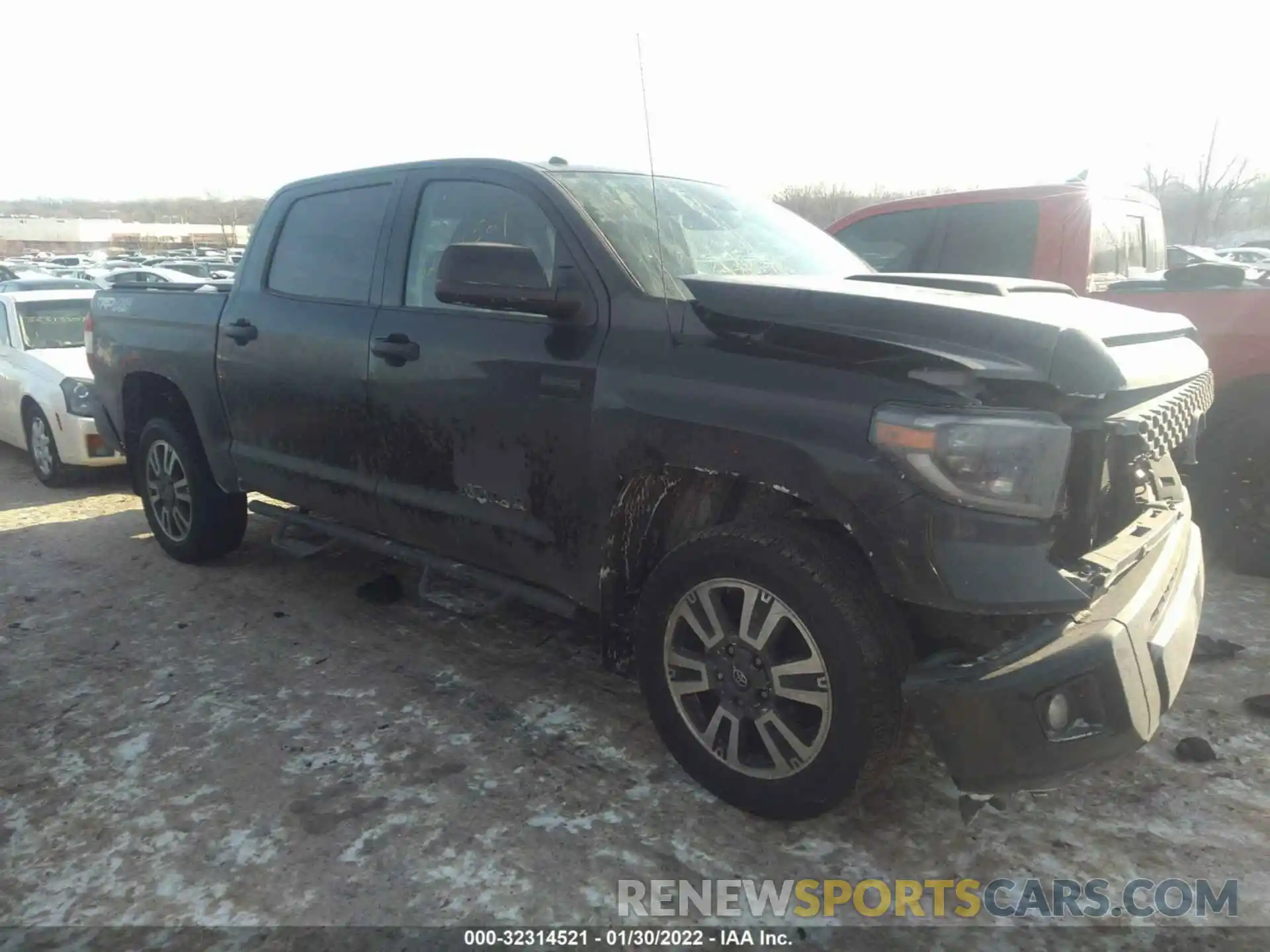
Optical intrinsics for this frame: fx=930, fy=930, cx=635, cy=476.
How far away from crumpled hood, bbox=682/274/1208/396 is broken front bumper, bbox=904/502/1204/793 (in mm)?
599

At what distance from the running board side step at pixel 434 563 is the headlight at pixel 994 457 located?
1440 mm

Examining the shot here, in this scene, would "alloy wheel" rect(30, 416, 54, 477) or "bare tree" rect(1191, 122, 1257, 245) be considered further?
"bare tree" rect(1191, 122, 1257, 245)

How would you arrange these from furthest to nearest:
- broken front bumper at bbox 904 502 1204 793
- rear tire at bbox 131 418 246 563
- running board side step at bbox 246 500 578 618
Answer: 1. rear tire at bbox 131 418 246 563
2. running board side step at bbox 246 500 578 618
3. broken front bumper at bbox 904 502 1204 793

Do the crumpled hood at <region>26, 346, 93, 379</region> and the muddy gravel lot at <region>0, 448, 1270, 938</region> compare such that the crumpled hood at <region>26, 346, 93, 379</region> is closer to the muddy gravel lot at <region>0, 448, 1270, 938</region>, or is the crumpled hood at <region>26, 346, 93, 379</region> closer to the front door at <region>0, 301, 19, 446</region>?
the front door at <region>0, 301, 19, 446</region>

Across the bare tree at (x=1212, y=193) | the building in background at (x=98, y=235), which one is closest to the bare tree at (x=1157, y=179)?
the bare tree at (x=1212, y=193)

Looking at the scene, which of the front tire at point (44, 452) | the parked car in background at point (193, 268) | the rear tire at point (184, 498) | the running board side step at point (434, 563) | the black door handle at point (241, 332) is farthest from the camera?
the parked car in background at point (193, 268)

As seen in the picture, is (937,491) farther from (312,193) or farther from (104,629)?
(104,629)

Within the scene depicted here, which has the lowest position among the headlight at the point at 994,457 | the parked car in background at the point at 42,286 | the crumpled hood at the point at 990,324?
the headlight at the point at 994,457

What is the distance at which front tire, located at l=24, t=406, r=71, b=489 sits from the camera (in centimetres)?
717


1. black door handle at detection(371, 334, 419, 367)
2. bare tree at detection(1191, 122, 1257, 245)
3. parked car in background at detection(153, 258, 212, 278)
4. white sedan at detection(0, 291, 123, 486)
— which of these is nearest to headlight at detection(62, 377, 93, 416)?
white sedan at detection(0, 291, 123, 486)

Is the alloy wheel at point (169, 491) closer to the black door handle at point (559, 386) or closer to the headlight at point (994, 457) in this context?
the black door handle at point (559, 386)

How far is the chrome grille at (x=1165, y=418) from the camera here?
2.37 m

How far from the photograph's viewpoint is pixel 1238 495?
4.51m

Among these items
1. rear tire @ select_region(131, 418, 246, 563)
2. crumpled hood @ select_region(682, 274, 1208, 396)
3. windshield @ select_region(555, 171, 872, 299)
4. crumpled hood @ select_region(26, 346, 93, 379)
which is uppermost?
windshield @ select_region(555, 171, 872, 299)
